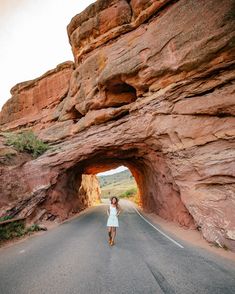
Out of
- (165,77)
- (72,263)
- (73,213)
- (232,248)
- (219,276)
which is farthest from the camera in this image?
(73,213)

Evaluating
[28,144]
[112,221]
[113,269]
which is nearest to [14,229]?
[112,221]

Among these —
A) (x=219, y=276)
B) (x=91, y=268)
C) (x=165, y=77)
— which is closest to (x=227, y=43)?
(x=165, y=77)

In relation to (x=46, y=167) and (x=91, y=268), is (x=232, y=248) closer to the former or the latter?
(x=91, y=268)

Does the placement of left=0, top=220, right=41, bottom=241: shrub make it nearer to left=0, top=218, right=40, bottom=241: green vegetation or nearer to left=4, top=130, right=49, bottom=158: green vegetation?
left=0, top=218, right=40, bottom=241: green vegetation

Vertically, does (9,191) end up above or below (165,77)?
below

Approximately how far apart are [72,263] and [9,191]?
320 inches

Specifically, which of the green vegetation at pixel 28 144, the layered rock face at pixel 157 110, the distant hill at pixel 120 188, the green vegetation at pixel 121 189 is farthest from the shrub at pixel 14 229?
the distant hill at pixel 120 188

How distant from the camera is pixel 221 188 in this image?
25.9 ft

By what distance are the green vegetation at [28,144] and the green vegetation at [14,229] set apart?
6.28 meters

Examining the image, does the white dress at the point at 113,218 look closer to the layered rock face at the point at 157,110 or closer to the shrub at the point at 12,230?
the layered rock face at the point at 157,110

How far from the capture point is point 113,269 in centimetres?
489

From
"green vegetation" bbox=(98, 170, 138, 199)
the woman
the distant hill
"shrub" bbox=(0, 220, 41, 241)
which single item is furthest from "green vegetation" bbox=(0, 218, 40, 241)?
the distant hill

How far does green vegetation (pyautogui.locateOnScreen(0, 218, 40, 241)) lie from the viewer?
28.4 feet

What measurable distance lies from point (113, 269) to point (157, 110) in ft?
27.5
